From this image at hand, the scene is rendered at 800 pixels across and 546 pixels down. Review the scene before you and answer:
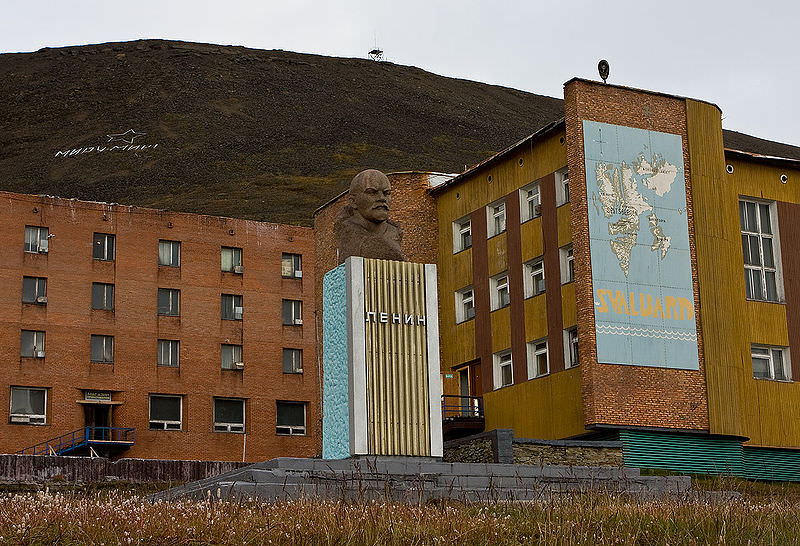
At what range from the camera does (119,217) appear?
63.2 metres

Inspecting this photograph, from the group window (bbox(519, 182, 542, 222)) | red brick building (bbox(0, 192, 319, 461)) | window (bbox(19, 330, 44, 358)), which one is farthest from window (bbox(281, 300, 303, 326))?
window (bbox(519, 182, 542, 222))

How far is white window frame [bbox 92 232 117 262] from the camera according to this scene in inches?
2459

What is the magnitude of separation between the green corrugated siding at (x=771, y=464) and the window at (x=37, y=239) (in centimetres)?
3722

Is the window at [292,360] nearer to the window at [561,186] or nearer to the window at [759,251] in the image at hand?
the window at [561,186]

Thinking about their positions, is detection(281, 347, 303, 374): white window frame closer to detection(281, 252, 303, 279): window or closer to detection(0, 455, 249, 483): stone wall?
detection(281, 252, 303, 279): window

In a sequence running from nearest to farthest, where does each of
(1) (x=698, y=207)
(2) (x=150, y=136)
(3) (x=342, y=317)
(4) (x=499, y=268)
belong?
(3) (x=342, y=317) → (1) (x=698, y=207) → (4) (x=499, y=268) → (2) (x=150, y=136)

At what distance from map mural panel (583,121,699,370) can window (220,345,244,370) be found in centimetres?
3242

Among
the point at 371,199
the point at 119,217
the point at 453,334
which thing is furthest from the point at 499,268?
the point at 119,217

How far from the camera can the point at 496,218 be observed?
42.5 metres

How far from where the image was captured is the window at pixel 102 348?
2441 inches

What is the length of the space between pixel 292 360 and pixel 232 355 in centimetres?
340

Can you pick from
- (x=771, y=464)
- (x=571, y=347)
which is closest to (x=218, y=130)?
(x=571, y=347)

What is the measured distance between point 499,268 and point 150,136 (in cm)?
12364

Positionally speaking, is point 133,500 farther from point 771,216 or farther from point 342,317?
point 771,216
